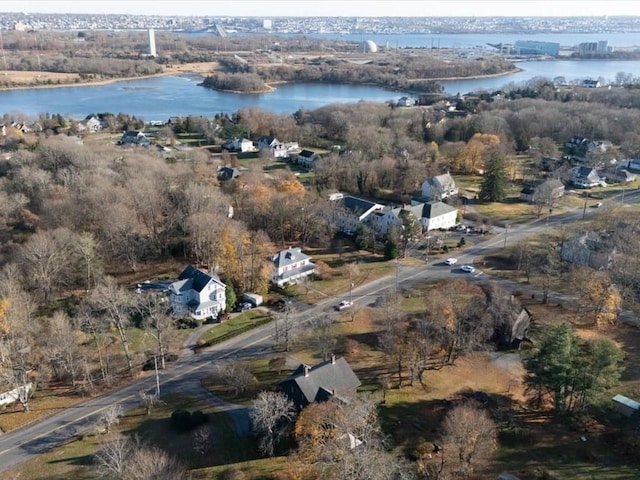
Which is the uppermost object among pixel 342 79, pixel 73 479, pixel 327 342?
pixel 342 79

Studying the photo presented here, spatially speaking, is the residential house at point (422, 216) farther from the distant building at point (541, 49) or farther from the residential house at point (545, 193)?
the distant building at point (541, 49)

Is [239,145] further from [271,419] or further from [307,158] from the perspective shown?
[271,419]

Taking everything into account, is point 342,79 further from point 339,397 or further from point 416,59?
point 339,397

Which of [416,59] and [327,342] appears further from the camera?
[416,59]

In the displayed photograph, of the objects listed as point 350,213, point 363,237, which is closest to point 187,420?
point 363,237

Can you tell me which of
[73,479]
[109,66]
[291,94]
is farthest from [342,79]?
[73,479]

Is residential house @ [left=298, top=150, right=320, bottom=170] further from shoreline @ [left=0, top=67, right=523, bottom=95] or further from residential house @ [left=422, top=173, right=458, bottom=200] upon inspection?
shoreline @ [left=0, top=67, right=523, bottom=95]

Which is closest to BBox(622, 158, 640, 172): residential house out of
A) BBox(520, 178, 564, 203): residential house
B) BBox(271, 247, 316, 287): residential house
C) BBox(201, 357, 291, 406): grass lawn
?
BBox(520, 178, 564, 203): residential house
